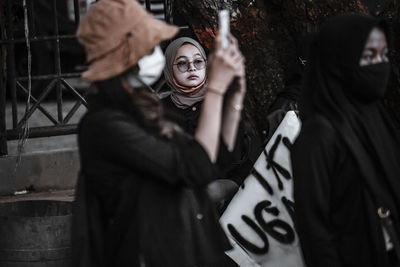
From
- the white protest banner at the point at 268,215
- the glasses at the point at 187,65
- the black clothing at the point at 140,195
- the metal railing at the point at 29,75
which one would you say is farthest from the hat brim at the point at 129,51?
the metal railing at the point at 29,75

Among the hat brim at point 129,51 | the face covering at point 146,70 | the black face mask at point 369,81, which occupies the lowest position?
the black face mask at point 369,81

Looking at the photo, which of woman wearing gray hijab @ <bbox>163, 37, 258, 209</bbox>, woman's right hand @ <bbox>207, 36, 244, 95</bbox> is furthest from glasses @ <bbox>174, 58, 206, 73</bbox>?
woman's right hand @ <bbox>207, 36, 244, 95</bbox>

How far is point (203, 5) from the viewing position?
5.75 meters

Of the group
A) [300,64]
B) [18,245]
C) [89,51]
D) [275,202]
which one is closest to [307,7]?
[300,64]

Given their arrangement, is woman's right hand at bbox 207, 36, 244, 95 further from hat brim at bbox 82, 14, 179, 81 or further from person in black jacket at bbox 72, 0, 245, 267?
hat brim at bbox 82, 14, 179, 81

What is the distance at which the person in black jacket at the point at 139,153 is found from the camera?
9.15ft

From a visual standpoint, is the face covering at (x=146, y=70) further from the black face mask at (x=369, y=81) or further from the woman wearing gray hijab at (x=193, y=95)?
the woman wearing gray hijab at (x=193, y=95)

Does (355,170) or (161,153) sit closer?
(161,153)

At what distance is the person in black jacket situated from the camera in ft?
9.15

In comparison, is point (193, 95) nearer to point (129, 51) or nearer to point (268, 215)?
point (268, 215)

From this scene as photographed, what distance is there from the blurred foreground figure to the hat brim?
718 mm

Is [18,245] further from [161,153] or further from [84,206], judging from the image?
[161,153]

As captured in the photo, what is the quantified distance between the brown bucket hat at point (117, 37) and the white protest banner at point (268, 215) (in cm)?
123

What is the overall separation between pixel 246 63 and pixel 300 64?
0.59 metres
